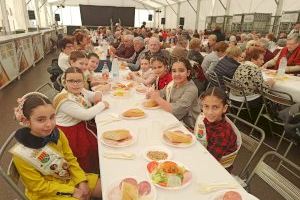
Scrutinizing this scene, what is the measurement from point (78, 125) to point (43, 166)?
80 centimetres

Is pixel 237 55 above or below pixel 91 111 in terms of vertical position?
above

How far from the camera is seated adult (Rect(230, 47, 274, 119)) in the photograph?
3.83 meters

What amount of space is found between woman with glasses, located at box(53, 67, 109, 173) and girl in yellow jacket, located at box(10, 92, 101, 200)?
1.81 feet

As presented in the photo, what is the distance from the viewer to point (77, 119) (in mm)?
2408

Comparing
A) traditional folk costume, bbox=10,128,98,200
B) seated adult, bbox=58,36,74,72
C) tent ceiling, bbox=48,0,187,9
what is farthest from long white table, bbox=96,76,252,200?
tent ceiling, bbox=48,0,187,9

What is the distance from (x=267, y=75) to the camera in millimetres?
4617

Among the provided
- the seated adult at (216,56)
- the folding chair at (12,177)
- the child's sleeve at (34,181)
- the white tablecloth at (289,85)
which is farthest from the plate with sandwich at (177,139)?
the seated adult at (216,56)

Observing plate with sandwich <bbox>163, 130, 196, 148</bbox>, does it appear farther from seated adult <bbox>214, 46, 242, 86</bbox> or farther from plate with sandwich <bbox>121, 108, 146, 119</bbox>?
seated adult <bbox>214, 46, 242, 86</bbox>

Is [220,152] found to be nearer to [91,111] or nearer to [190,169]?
[190,169]

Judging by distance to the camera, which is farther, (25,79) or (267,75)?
(25,79)

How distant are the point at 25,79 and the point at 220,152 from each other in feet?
24.8

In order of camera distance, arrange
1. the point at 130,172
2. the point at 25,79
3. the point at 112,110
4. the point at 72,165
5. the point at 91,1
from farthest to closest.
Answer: the point at 91,1 < the point at 25,79 < the point at 112,110 < the point at 72,165 < the point at 130,172

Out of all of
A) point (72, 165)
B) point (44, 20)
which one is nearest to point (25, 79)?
point (72, 165)

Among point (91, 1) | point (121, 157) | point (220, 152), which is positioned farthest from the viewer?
point (91, 1)
